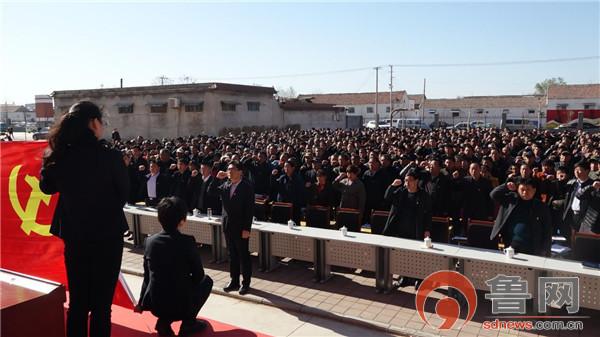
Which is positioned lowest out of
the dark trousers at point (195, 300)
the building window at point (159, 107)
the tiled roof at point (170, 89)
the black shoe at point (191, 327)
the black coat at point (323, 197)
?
the black shoe at point (191, 327)

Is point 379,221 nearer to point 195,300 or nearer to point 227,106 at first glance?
point 195,300

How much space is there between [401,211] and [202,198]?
3583 millimetres

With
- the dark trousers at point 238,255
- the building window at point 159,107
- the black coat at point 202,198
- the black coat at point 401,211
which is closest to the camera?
the dark trousers at point 238,255

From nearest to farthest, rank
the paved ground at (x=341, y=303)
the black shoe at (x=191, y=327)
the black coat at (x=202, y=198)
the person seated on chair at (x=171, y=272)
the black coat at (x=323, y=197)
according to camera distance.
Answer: the person seated on chair at (x=171, y=272)
the black shoe at (x=191, y=327)
the paved ground at (x=341, y=303)
the black coat at (x=202, y=198)
the black coat at (x=323, y=197)

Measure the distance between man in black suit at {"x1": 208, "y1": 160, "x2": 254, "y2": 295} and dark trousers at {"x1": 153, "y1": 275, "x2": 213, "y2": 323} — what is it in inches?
46.7

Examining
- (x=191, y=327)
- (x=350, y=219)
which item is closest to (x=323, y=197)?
(x=350, y=219)

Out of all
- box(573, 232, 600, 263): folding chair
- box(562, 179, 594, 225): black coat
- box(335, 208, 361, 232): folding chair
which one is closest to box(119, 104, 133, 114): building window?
box(335, 208, 361, 232): folding chair

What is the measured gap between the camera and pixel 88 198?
304cm

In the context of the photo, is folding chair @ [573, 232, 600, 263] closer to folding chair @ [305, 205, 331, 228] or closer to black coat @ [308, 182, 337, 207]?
folding chair @ [305, 205, 331, 228]

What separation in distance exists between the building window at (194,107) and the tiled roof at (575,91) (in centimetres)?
4227

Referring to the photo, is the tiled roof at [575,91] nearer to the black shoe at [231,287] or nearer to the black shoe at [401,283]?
the black shoe at [401,283]

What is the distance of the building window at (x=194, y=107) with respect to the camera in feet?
91.6

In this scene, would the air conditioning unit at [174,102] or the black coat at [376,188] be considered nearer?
the black coat at [376,188]

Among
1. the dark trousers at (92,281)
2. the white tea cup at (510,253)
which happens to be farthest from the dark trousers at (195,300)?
the white tea cup at (510,253)
